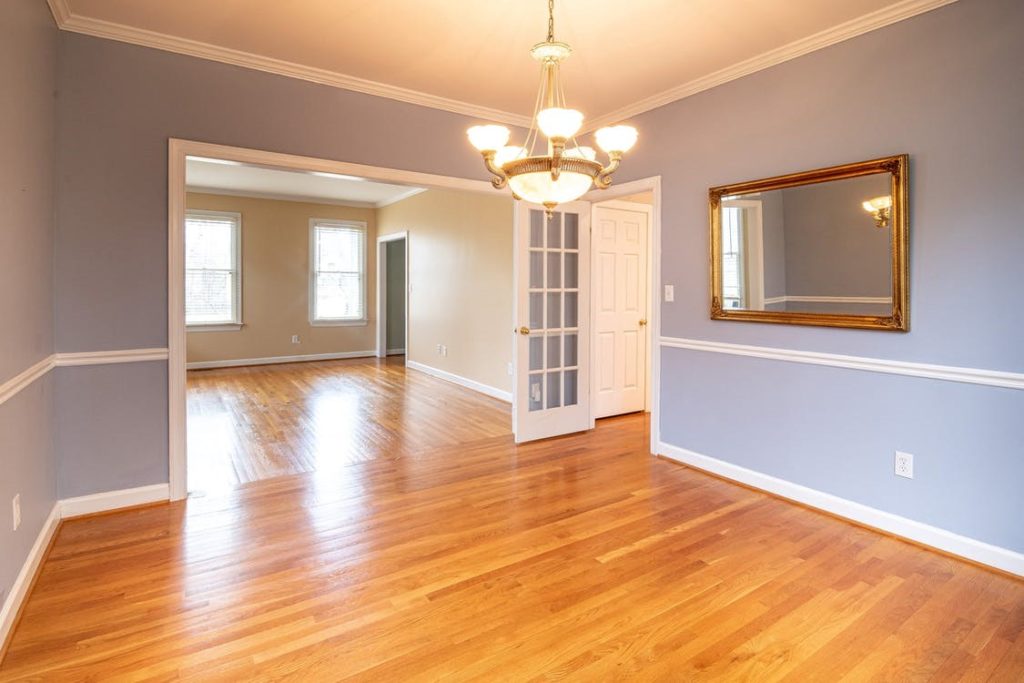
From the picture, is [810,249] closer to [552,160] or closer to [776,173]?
[776,173]

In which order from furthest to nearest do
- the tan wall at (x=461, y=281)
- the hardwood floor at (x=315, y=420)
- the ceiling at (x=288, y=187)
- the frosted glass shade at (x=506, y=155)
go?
the ceiling at (x=288, y=187) < the tan wall at (x=461, y=281) < the hardwood floor at (x=315, y=420) < the frosted glass shade at (x=506, y=155)

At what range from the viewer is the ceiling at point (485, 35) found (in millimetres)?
2689

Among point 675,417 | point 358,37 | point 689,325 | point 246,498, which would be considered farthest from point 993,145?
point 246,498

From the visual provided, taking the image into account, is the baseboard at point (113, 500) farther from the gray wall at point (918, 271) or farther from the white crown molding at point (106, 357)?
the gray wall at point (918, 271)

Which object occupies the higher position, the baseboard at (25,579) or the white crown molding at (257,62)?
the white crown molding at (257,62)

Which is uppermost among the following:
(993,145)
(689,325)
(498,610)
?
(993,145)

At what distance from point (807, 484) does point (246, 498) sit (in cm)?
321

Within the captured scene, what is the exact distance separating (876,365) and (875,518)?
785mm

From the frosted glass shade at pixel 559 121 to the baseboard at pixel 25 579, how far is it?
2432 millimetres

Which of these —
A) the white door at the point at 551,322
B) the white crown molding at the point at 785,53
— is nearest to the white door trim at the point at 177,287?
the white door at the point at 551,322

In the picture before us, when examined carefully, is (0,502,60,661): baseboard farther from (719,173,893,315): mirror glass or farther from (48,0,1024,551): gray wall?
(719,173,893,315): mirror glass

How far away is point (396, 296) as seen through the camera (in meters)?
10.2

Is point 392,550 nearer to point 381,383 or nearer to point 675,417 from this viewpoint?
point 675,417

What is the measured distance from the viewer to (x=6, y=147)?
197 centimetres
